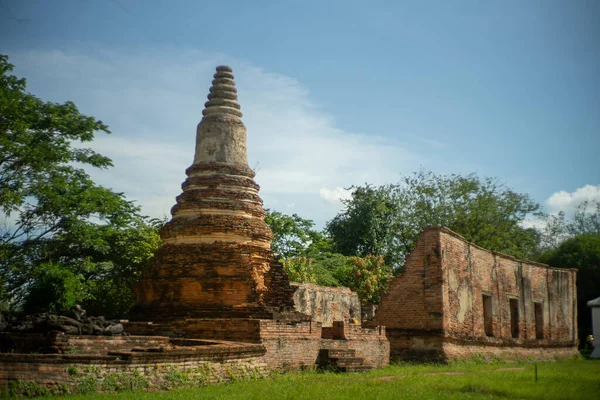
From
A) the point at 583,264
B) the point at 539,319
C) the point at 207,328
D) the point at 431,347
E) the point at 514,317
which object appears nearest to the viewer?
the point at 207,328

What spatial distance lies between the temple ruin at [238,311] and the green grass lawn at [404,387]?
2.07 feet

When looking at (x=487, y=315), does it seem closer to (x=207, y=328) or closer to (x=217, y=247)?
(x=217, y=247)

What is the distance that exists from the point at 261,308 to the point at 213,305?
3.33 feet

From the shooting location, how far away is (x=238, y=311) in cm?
1495

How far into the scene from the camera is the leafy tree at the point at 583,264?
30859 mm

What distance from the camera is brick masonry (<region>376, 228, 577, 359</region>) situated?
61.6 feet

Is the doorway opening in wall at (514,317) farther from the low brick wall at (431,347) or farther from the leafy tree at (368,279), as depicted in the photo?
the leafy tree at (368,279)

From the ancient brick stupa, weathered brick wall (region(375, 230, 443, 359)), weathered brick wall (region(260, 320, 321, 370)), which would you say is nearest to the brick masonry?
weathered brick wall (region(375, 230, 443, 359))

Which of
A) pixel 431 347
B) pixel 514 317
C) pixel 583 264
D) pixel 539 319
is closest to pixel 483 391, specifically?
pixel 431 347

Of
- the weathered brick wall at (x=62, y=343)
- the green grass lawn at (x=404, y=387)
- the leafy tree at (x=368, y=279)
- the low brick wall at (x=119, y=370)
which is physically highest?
the leafy tree at (x=368, y=279)

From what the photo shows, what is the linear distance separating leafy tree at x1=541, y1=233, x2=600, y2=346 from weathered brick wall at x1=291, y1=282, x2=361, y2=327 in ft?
42.3

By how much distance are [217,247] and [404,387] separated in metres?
5.77

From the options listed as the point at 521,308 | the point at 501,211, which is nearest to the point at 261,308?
the point at 521,308

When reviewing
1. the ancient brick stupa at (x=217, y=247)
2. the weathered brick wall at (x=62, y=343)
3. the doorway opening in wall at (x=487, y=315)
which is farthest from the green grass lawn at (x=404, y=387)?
the doorway opening in wall at (x=487, y=315)
